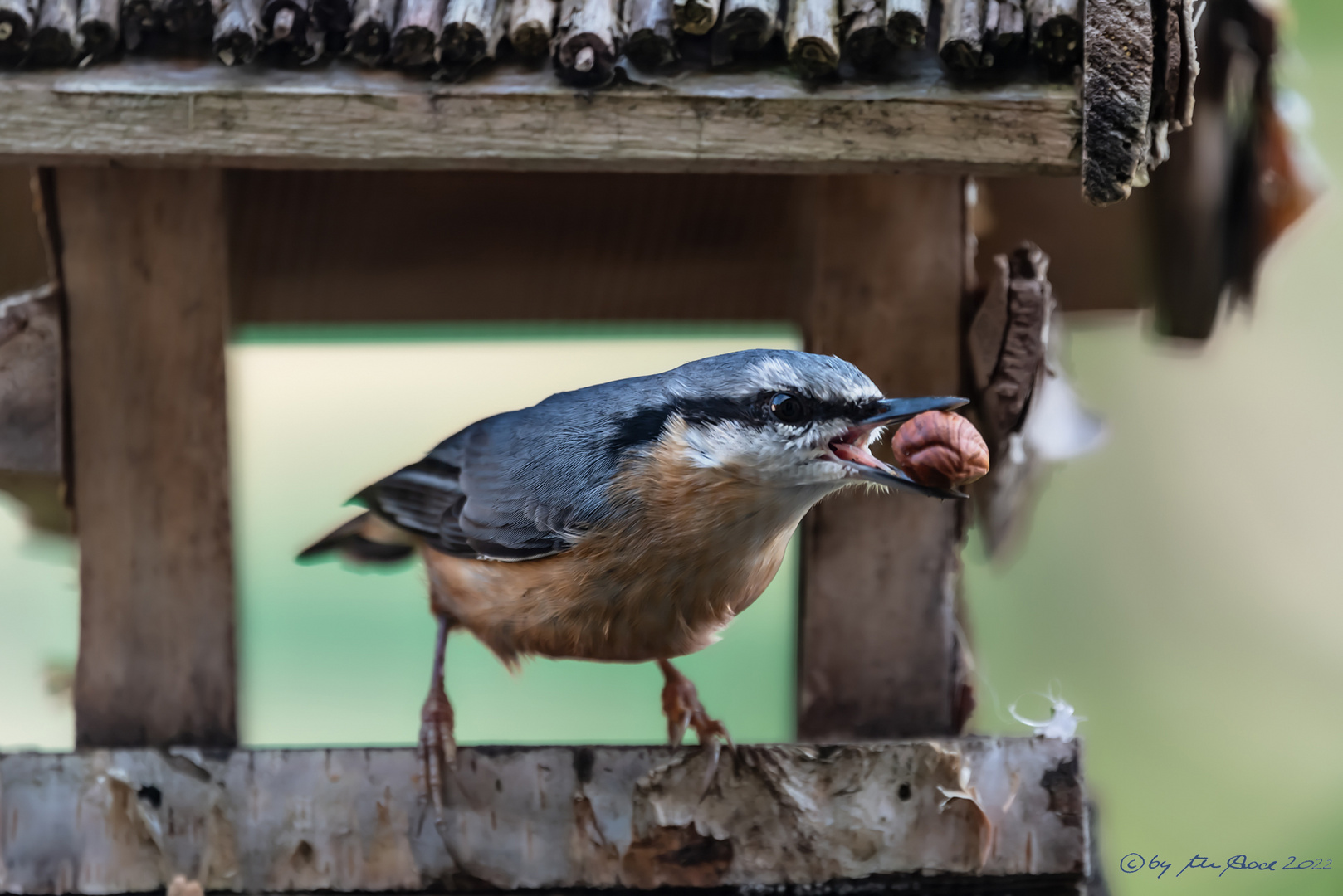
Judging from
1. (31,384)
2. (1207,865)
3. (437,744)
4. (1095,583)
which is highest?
(31,384)

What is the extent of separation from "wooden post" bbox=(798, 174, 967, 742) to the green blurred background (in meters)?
1.10

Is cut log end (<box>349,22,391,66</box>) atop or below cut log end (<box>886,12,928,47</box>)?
below

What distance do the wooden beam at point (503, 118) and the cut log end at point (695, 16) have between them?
0.06 m

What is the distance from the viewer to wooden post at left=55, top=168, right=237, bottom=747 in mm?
1965

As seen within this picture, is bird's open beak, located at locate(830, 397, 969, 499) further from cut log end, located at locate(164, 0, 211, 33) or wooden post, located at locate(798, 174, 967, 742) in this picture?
cut log end, located at locate(164, 0, 211, 33)

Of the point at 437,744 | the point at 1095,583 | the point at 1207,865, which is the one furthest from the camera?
the point at 1095,583

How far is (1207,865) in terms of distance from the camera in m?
2.28

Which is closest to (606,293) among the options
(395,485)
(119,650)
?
(395,485)

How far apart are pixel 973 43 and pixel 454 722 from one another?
1.36 meters

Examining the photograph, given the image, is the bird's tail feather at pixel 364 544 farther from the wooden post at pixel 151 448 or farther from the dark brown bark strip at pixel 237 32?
the dark brown bark strip at pixel 237 32

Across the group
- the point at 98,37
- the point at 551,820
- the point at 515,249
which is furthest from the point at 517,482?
the point at 515,249

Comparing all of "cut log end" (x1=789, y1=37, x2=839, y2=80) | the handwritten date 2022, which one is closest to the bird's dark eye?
"cut log end" (x1=789, y1=37, x2=839, y2=80)

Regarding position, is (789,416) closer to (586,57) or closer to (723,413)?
(723,413)

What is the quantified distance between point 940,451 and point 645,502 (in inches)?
19.1
